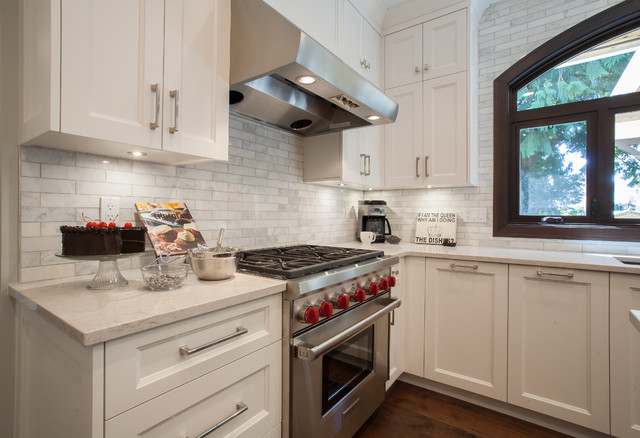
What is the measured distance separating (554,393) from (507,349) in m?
0.31

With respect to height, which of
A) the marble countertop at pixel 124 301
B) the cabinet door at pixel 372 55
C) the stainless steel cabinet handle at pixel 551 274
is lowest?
the stainless steel cabinet handle at pixel 551 274

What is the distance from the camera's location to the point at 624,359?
5.33ft

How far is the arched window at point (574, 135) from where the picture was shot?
2.21 meters

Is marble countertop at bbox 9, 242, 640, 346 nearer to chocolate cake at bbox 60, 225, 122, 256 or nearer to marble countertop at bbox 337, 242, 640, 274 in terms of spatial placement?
chocolate cake at bbox 60, 225, 122, 256

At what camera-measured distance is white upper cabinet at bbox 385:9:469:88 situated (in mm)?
2408

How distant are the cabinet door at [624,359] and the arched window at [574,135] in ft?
2.46

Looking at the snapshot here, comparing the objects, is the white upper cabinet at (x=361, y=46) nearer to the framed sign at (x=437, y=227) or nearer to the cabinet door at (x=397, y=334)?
the framed sign at (x=437, y=227)

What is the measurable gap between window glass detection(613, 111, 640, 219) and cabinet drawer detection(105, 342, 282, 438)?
2.57 m

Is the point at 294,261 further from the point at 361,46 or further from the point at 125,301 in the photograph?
the point at 361,46

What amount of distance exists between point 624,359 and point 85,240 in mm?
2488

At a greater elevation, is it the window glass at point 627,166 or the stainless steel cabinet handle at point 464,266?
the window glass at point 627,166

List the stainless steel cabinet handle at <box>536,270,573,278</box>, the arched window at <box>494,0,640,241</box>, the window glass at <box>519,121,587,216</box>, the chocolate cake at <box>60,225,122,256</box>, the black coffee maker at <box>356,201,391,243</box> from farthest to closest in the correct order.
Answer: the black coffee maker at <box>356,201,391,243</box> < the window glass at <box>519,121,587,216</box> < the arched window at <box>494,0,640,241</box> < the stainless steel cabinet handle at <box>536,270,573,278</box> < the chocolate cake at <box>60,225,122,256</box>

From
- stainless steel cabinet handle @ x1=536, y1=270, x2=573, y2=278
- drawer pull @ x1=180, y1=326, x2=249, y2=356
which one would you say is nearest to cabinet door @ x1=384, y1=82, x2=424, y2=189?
stainless steel cabinet handle @ x1=536, y1=270, x2=573, y2=278

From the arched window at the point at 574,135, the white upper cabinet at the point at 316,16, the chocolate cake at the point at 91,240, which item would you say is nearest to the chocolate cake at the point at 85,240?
the chocolate cake at the point at 91,240
